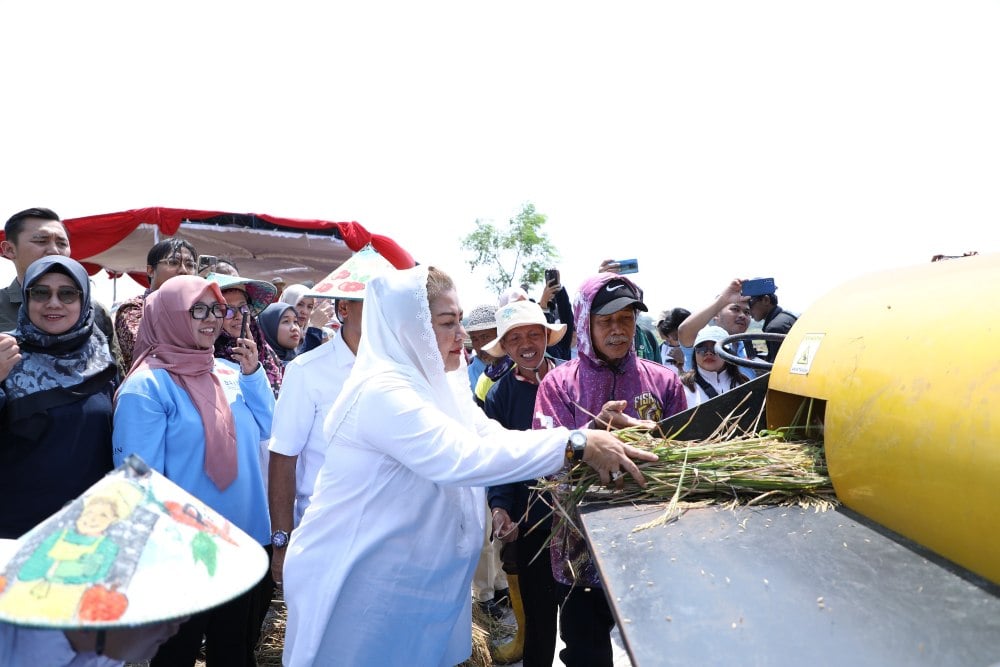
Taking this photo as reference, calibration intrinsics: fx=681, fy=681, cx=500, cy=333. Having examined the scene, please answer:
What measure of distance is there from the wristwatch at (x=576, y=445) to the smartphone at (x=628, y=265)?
319cm

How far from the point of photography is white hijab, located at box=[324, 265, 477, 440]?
2434 mm

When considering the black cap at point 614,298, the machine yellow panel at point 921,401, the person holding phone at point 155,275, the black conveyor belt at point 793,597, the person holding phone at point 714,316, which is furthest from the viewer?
the person holding phone at point 714,316

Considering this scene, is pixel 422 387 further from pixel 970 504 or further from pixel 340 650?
pixel 970 504

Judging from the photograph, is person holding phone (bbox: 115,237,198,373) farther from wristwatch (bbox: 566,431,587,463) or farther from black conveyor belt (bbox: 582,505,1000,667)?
black conveyor belt (bbox: 582,505,1000,667)

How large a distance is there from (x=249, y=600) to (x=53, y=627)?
245 cm

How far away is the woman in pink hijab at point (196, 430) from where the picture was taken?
2.97 metres

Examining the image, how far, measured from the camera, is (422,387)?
2459 mm

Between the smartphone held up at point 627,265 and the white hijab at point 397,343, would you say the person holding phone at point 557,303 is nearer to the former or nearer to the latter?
the smartphone held up at point 627,265

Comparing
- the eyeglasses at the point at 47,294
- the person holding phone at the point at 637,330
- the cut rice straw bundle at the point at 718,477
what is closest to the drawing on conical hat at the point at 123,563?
the cut rice straw bundle at the point at 718,477

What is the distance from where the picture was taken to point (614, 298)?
3.16 meters

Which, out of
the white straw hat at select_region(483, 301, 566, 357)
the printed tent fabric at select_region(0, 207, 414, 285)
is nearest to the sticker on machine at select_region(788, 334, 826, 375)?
the white straw hat at select_region(483, 301, 566, 357)

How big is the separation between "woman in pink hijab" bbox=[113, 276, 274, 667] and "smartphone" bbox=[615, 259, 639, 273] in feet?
10.1

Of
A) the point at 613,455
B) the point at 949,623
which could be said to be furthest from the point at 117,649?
the point at 949,623

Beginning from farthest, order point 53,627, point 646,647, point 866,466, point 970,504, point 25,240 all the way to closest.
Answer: point 25,240, point 866,466, point 970,504, point 646,647, point 53,627
